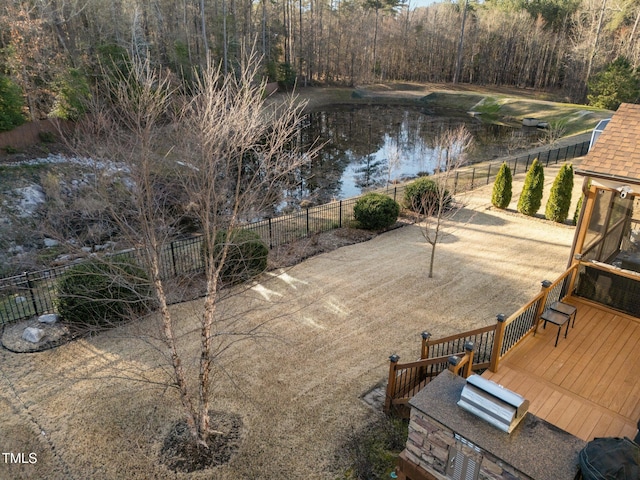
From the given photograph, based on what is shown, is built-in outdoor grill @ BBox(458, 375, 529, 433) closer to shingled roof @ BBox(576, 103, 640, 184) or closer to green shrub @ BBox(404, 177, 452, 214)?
shingled roof @ BBox(576, 103, 640, 184)

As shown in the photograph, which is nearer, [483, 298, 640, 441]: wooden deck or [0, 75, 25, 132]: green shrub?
[483, 298, 640, 441]: wooden deck

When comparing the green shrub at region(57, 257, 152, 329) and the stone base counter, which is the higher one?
the stone base counter

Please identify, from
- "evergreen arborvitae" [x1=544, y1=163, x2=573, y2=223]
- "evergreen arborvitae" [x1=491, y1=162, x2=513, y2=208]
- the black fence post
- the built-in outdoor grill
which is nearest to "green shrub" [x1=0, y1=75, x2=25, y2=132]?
the black fence post

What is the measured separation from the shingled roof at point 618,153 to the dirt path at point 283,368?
3.64 meters

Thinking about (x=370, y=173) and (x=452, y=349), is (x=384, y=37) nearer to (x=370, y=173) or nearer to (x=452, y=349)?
(x=370, y=173)

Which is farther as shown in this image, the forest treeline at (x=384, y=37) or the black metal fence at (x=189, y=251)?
the forest treeline at (x=384, y=37)

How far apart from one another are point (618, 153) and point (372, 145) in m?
24.6

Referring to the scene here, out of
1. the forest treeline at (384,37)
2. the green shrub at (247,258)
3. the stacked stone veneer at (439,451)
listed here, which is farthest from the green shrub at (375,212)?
the forest treeline at (384,37)

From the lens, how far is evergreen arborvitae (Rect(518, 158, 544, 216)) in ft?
51.3

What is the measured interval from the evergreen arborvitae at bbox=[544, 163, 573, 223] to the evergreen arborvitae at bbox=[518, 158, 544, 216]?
1.79 ft

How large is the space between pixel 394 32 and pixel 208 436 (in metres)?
61.1

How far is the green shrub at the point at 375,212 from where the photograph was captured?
564 inches

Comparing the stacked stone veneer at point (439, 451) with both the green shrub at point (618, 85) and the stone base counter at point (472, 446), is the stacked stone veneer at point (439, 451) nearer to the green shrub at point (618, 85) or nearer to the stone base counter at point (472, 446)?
the stone base counter at point (472, 446)

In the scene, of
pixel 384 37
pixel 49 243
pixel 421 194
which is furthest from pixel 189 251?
pixel 384 37
